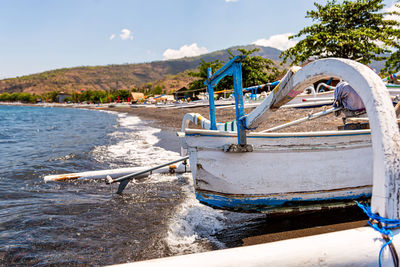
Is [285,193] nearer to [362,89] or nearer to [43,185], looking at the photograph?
[362,89]

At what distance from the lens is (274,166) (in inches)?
125

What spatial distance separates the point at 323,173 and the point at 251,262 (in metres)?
2.33

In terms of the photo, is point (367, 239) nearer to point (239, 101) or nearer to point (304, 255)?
point (304, 255)

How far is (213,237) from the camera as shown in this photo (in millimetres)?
3443

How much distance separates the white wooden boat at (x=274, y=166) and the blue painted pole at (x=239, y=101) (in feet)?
0.04

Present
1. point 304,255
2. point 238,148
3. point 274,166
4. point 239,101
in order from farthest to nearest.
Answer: point 274,166
point 238,148
point 239,101
point 304,255

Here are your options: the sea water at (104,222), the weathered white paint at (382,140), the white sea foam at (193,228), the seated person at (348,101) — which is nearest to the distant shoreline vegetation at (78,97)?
the sea water at (104,222)

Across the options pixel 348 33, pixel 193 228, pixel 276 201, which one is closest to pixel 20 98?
pixel 348 33

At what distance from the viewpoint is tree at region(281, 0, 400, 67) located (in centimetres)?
1820

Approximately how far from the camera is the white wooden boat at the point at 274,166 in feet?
10.2

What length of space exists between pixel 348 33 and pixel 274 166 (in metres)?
19.2

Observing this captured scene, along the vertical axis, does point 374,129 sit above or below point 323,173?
above

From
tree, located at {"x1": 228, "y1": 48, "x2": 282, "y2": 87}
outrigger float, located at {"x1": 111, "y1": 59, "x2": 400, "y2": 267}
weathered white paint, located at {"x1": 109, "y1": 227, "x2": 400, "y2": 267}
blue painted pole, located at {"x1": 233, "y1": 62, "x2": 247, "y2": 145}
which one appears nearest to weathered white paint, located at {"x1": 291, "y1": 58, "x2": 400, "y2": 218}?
outrigger float, located at {"x1": 111, "y1": 59, "x2": 400, "y2": 267}

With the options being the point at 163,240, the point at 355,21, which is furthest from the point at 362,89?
the point at 355,21
